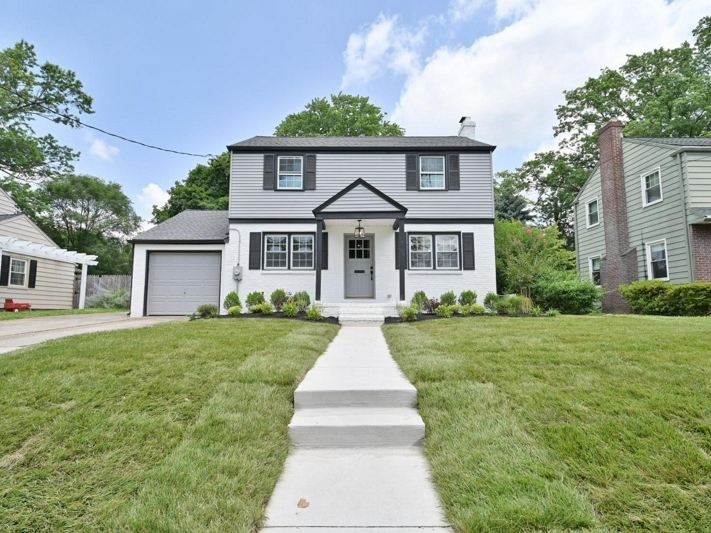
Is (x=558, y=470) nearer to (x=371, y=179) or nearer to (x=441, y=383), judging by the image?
(x=441, y=383)

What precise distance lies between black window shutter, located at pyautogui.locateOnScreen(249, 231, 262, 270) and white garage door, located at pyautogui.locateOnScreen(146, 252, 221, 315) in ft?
4.23

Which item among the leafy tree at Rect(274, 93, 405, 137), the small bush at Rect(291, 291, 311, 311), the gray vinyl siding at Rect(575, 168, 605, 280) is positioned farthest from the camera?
the leafy tree at Rect(274, 93, 405, 137)

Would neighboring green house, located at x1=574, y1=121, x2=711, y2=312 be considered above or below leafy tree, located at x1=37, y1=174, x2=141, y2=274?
below

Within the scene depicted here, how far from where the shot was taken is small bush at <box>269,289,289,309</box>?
35.0 ft

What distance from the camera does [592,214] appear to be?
15.3 metres

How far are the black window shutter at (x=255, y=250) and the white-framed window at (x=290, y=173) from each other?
69.2 inches

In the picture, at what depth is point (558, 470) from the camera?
2.26m

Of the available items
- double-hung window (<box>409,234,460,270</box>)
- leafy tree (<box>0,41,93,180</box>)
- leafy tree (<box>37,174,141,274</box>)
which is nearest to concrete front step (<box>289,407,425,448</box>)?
double-hung window (<box>409,234,460,270</box>)

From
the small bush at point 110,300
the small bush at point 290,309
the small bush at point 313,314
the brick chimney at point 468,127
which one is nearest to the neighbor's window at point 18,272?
the small bush at point 110,300

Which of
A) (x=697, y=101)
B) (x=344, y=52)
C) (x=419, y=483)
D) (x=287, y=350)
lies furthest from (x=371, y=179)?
(x=697, y=101)

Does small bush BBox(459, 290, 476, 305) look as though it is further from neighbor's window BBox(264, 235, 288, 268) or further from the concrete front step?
the concrete front step

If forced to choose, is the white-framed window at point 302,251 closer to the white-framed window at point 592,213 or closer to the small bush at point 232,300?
the small bush at point 232,300

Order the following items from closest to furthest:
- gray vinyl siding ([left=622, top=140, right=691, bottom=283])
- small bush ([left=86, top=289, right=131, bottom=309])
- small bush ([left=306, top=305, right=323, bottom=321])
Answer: small bush ([left=306, top=305, right=323, bottom=321])
gray vinyl siding ([left=622, top=140, right=691, bottom=283])
small bush ([left=86, top=289, right=131, bottom=309])

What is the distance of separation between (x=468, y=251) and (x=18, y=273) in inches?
648
